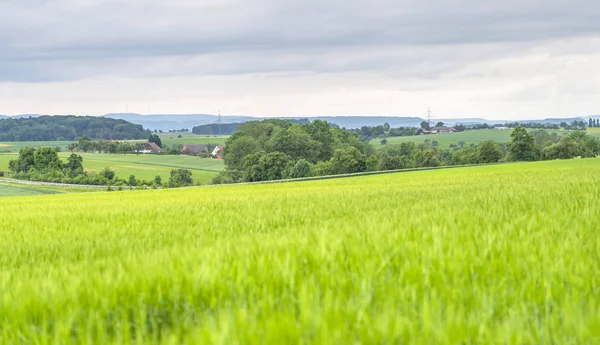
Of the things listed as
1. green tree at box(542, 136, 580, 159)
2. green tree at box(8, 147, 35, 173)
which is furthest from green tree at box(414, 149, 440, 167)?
green tree at box(8, 147, 35, 173)

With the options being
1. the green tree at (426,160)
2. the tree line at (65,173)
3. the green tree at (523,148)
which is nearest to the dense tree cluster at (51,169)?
the tree line at (65,173)

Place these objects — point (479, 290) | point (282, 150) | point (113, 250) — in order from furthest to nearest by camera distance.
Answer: point (282, 150)
point (113, 250)
point (479, 290)

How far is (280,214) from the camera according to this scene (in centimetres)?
1016

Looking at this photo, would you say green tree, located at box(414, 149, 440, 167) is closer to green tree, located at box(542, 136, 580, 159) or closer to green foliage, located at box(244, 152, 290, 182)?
green tree, located at box(542, 136, 580, 159)

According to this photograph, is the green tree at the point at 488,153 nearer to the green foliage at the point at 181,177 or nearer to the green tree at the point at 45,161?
the green foliage at the point at 181,177

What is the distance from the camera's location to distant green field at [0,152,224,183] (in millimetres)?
151125

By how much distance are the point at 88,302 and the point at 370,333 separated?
1.85 meters

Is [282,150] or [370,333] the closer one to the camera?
[370,333]

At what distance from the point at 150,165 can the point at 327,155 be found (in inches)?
1899

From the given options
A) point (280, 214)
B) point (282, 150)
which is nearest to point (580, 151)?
point (282, 150)

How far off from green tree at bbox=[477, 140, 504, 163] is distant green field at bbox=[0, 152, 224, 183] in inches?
2348

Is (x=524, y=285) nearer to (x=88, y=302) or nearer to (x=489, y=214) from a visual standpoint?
(x=88, y=302)

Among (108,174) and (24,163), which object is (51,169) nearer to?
(24,163)

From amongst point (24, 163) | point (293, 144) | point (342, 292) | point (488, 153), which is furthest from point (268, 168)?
point (342, 292)
